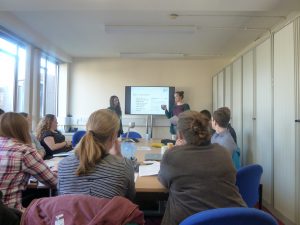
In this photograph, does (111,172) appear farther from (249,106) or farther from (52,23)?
(52,23)

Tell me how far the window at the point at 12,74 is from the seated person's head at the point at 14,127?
309cm

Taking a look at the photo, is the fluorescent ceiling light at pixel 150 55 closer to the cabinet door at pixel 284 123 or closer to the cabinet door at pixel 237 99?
the cabinet door at pixel 237 99

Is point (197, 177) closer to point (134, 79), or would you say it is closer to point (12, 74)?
point (12, 74)

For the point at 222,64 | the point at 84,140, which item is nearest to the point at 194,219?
the point at 84,140

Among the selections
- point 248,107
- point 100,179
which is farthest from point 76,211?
point 248,107

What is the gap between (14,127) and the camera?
1748 millimetres

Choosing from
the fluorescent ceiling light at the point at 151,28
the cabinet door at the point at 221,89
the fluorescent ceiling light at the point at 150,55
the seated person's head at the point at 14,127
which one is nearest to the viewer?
the seated person's head at the point at 14,127

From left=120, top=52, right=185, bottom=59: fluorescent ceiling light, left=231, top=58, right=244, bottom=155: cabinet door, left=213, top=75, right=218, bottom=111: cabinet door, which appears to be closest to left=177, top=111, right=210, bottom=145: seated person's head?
left=231, top=58, right=244, bottom=155: cabinet door

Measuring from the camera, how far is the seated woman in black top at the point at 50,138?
136 inches

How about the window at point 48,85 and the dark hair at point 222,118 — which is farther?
the window at point 48,85

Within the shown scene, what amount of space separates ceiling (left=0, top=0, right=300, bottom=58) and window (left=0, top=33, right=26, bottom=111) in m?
0.34

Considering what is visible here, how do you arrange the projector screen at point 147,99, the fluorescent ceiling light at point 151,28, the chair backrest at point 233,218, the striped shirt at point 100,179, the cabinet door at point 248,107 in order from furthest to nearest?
the projector screen at point 147,99, the fluorescent ceiling light at point 151,28, the cabinet door at point 248,107, the striped shirt at point 100,179, the chair backrest at point 233,218

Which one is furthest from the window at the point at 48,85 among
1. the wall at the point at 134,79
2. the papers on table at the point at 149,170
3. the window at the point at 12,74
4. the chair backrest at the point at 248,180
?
the chair backrest at the point at 248,180

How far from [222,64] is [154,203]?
15.2 ft
